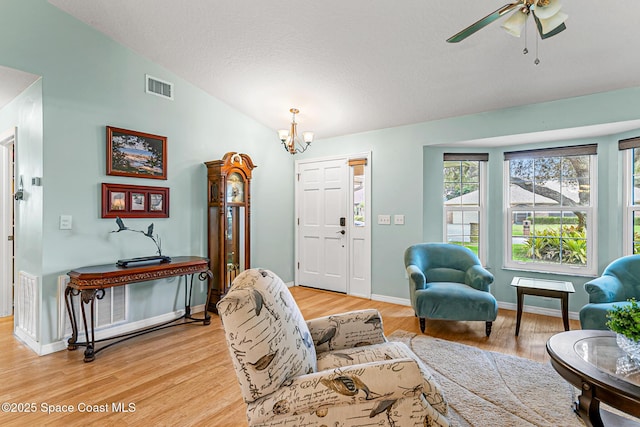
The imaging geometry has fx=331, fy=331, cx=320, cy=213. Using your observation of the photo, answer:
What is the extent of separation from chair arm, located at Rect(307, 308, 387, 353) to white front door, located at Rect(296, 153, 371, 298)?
9.03 feet

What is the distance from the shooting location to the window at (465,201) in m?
4.38

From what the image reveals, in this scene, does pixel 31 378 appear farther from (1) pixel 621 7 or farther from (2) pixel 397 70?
(1) pixel 621 7

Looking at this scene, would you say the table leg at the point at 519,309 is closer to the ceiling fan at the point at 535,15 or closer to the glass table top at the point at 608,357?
the glass table top at the point at 608,357

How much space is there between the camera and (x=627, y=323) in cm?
164

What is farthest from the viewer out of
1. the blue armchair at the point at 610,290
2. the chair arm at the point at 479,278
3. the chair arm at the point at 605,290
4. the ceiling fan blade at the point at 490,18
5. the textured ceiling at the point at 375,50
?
the chair arm at the point at 479,278

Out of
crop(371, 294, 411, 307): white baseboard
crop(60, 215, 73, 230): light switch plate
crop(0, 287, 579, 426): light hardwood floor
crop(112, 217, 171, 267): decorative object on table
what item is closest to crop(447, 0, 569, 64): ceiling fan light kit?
crop(0, 287, 579, 426): light hardwood floor

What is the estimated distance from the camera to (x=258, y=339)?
1.23m

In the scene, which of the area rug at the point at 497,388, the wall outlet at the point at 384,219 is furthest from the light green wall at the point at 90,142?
the area rug at the point at 497,388

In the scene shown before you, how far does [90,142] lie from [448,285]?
3833 millimetres

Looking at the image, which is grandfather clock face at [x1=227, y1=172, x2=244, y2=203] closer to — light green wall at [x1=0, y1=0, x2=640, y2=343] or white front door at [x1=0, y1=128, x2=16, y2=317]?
light green wall at [x1=0, y1=0, x2=640, y2=343]

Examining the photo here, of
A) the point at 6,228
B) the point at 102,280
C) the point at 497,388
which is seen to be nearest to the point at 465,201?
the point at 497,388

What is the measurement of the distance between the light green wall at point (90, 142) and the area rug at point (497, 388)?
9.37 feet

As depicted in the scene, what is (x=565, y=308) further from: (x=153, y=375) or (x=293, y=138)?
(x=153, y=375)

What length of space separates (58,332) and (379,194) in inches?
149
